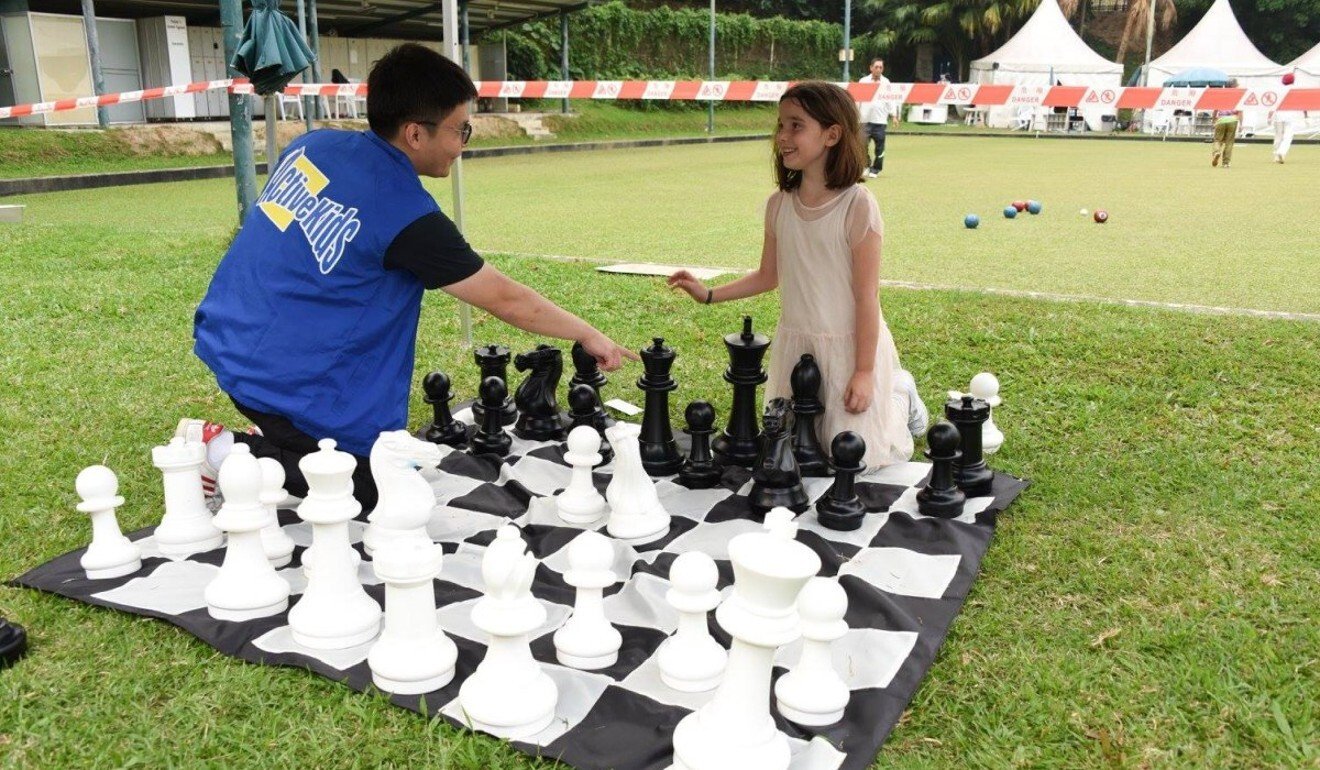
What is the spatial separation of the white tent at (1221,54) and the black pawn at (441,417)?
29820 mm

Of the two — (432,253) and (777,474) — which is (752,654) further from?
(432,253)

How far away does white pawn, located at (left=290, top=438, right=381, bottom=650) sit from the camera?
1936 millimetres

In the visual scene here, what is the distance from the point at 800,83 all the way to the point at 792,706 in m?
1.83

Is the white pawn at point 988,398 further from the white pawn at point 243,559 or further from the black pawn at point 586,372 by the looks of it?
the white pawn at point 243,559

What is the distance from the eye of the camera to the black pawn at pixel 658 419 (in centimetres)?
291

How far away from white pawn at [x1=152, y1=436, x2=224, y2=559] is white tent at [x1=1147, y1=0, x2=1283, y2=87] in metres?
30.8

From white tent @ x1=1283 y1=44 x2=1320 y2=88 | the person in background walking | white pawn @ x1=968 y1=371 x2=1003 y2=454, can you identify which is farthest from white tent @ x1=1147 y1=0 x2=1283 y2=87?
white pawn @ x1=968 y1=371 x2=1003 y2=454

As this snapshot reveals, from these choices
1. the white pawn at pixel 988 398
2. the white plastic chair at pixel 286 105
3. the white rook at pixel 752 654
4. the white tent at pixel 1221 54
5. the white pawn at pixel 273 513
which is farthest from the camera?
the white tent at pixel 1221 54

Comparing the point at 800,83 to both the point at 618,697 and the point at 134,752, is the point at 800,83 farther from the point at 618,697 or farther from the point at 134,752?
the point at 134,752

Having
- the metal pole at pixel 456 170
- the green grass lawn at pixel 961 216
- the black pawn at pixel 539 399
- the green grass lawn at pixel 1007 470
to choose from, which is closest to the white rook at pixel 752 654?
the green grass lawn at pixel 1007 470

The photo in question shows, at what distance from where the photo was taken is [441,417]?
10.9ft

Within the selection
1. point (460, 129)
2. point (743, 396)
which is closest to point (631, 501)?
point (743, 396)

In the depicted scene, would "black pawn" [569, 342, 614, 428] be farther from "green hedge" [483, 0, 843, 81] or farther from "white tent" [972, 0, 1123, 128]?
"white tent" [972, 0, 1123, 128]

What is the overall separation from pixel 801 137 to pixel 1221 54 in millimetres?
30343
